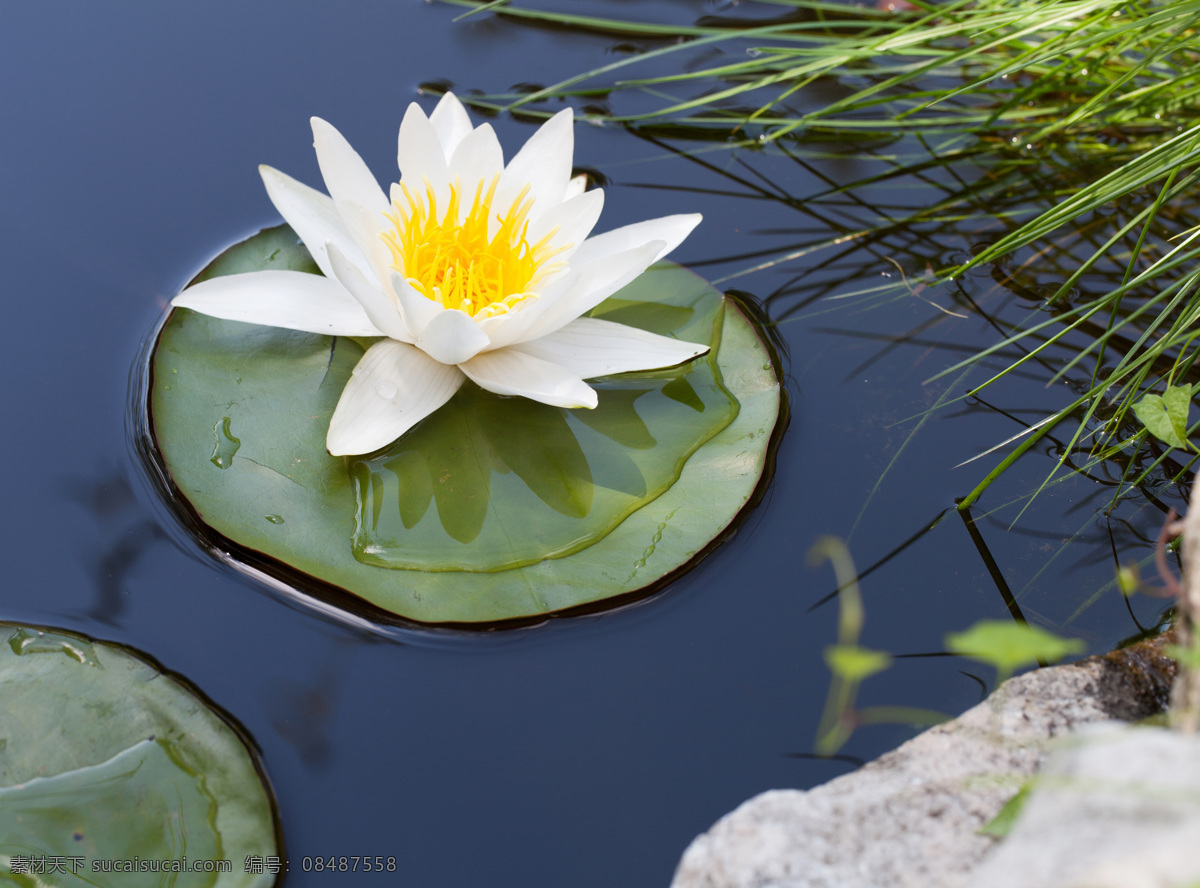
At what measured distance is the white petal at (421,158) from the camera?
1.66 metres

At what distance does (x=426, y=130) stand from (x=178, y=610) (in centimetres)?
104

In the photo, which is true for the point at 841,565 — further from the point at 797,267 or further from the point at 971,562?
the point at 797,267

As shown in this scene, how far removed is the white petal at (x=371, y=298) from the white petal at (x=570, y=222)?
357 millimetres

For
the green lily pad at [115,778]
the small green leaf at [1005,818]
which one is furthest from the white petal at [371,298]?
the small green leaf at [1005,818]

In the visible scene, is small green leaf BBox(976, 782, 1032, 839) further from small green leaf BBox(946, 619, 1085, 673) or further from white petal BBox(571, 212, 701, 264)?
white petal BBox(571, 212, 701, 264)

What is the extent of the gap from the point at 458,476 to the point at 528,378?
9.3 inches

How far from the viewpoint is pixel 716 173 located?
237 centimetres

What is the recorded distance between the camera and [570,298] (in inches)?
63.9

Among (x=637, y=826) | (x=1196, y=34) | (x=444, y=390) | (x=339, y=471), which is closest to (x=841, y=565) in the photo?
(x=637, y=826)

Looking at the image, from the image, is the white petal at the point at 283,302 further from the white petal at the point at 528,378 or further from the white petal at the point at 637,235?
the white petal at the point at 637,235

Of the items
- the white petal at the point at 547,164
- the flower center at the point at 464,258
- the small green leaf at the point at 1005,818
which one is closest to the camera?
the small green leaf at the point at 1005,818

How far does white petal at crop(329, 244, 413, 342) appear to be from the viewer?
4.73ft

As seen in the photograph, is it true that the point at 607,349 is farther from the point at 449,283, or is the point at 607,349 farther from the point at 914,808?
the point at 914,808

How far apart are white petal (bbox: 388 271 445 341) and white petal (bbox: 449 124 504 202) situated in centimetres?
30
